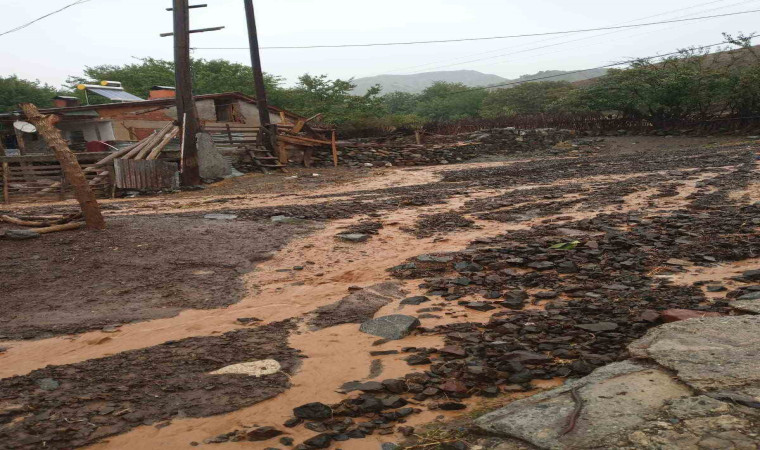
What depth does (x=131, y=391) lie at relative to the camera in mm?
3199

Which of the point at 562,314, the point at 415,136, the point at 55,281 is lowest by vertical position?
the point at 562,314

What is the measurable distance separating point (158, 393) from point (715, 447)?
2863mm

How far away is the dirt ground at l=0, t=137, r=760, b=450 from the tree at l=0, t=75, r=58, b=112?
30.9 metres

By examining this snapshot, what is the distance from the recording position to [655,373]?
2.62 metres

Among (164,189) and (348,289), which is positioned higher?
(164,189)

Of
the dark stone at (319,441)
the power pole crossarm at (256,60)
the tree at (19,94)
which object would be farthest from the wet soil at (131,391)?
the tree at (19,94)

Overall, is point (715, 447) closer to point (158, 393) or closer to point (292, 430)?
point (292, 430)

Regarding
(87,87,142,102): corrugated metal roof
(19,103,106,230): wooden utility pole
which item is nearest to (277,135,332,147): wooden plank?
(19,103,106,230): wooden utility pole

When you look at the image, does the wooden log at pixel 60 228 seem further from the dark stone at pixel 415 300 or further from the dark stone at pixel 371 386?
the dark stone at pixel 371 386

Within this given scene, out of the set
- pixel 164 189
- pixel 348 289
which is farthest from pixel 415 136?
pixel 348 289

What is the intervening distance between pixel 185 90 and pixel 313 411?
1384 cm

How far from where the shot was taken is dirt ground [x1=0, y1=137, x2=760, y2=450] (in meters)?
2.96

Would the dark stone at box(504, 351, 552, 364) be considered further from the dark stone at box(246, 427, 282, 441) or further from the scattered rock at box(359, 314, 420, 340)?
the dark stone at box(246, 427, 282, 441)

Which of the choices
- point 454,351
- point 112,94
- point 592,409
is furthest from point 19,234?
point 112,94
